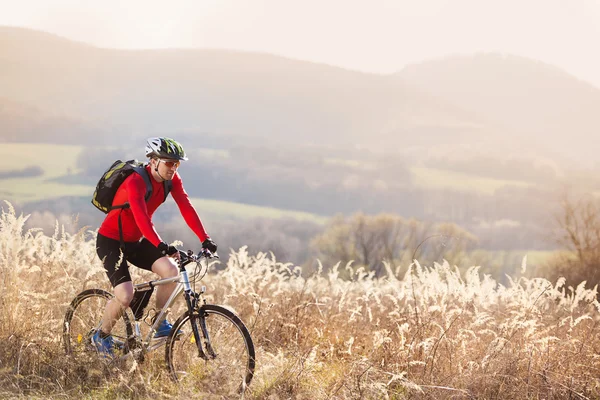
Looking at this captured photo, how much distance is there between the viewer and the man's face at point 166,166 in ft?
22.6

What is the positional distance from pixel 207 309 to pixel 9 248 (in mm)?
3527

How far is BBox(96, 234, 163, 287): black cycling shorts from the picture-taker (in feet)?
23.6

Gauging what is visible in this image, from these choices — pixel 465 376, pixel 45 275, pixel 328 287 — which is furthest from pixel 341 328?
pixel 45 275

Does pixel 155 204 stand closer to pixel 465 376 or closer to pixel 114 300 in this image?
pixel 114 300

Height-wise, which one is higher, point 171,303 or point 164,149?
point 164,149

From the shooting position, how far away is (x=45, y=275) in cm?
963

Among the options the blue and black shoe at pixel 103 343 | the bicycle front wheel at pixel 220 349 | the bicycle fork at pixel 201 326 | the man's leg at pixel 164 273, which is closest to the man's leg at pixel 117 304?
the blue and black shoe at pixel 103 343

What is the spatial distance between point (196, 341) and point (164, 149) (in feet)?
6.07

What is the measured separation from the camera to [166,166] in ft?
22.7

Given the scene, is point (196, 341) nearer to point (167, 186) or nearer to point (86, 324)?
point (167, 186)

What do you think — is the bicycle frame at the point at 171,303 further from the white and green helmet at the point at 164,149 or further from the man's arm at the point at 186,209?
the white and green helmet at the point at 164,149

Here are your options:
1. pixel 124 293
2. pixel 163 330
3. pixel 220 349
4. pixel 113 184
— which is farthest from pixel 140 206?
pixel 220 349

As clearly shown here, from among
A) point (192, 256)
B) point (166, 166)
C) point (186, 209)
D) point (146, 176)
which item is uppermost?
point (166, 166)

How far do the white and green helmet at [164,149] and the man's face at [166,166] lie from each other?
0.21ft
